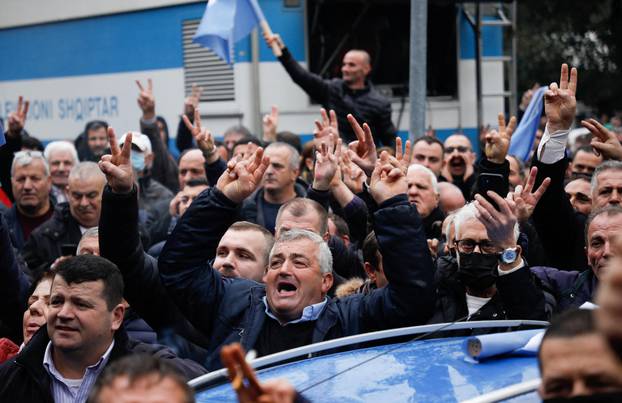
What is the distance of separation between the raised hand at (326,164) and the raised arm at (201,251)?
1.42 m

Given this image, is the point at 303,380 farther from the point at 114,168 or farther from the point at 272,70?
the point at 272,70

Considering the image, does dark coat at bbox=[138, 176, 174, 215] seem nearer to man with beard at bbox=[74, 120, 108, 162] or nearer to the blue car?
man with beard at bbox=[74, 120, 108, 162]

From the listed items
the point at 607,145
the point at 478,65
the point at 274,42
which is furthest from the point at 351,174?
the point at 478,65

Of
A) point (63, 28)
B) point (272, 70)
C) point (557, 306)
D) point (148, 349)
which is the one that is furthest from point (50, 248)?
point (63, 28)

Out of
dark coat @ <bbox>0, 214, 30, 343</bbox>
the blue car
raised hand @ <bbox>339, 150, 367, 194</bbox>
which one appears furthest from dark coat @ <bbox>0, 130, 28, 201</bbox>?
the blue car

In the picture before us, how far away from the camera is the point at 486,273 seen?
5.30 metres

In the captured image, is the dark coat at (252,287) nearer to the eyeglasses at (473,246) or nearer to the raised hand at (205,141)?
the eyeglasses at (473,246)

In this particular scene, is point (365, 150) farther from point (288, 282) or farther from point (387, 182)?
point (288, 282)

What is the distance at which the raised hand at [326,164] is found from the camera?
6.84 metres

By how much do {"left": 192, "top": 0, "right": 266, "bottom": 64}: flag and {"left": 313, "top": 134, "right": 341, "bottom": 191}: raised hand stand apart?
429cm

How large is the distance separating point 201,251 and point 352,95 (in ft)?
18.5

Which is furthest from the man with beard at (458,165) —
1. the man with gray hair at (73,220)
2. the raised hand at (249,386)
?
the raised hand at (249,386)

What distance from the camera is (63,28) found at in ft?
50.8

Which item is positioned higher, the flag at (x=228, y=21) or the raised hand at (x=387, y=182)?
the flag at (x=228, y=21)
